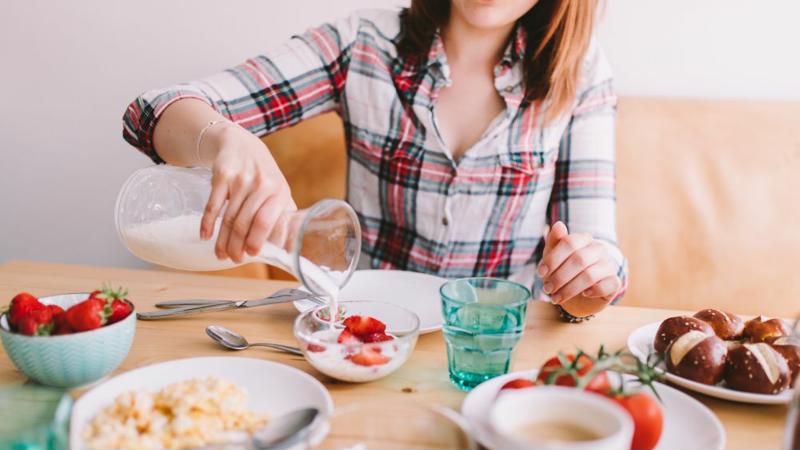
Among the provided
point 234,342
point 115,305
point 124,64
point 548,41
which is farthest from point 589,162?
point 124,64

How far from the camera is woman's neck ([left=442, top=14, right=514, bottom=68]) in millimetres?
1507

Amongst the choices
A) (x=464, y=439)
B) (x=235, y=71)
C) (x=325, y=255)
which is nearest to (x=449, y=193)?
(x=235, y=71)

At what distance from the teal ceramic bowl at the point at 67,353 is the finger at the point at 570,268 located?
57 centimetres

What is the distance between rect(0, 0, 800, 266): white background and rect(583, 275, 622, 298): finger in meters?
1.10

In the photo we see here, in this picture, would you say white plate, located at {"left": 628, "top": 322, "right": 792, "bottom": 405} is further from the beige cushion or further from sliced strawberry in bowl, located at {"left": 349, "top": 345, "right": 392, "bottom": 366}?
the beige cushion

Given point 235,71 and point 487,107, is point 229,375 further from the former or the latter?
point 487,107

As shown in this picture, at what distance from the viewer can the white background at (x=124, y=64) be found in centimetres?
194

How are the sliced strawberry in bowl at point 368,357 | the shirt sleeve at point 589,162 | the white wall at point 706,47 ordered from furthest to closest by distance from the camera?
the white wall at point 706,47, the shirt sleeve at point 589,162, the sliced strawberry in bowl at point 368,357

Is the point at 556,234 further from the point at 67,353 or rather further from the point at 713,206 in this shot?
the point at 713,206

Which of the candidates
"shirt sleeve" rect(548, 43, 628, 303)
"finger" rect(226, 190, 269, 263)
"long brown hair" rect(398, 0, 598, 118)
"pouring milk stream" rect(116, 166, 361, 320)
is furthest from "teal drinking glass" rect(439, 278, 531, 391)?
"long brown hair" rect(398, 0, 598, 118)

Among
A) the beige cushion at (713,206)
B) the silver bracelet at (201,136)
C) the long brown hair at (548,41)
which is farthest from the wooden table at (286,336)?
the beige cushion at (713,206)

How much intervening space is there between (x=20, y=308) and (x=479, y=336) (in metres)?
0.51

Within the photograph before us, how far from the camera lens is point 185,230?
0.90 m

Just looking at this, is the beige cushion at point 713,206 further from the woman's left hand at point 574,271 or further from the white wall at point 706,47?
the woman's left hand at point 574,271
